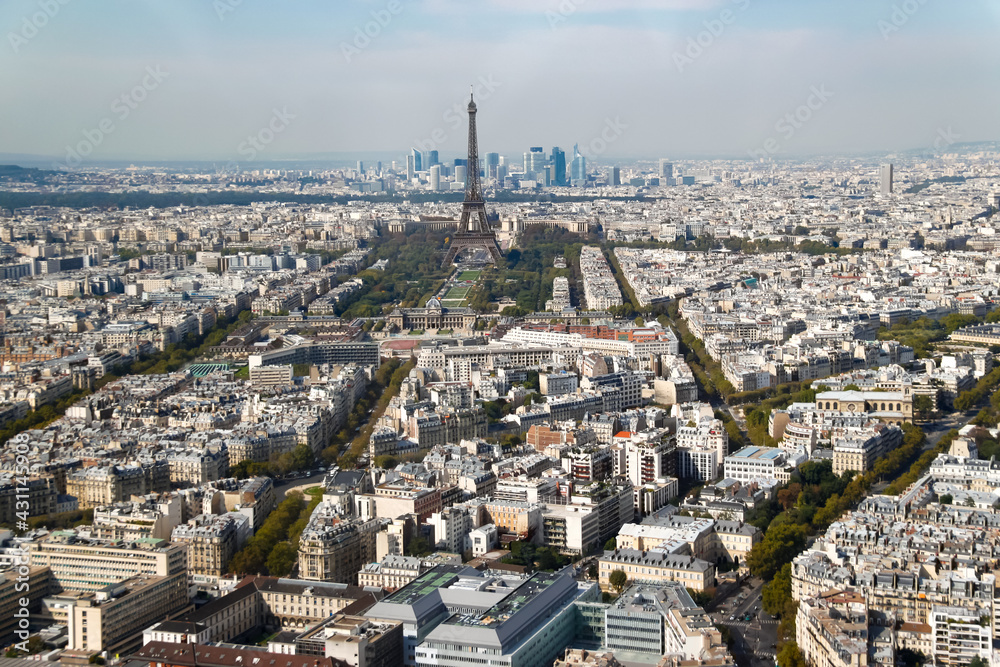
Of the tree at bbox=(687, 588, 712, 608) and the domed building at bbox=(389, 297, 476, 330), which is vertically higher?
the domed building at bbox=(389, 297, 476, 330)

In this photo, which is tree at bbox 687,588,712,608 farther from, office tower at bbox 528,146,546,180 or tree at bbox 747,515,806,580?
office tower at bbox 528,146,546,180

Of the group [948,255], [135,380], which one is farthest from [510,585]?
[948,255]

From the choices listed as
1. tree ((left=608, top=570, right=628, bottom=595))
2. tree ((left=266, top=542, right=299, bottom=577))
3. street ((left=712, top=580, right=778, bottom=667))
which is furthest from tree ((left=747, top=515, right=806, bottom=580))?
tree ((left=266, top=542, right=299, bottom=577))

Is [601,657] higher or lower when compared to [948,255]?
lower

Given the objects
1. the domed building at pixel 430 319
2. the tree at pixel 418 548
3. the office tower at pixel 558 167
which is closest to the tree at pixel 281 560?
the tree at pixel 418 548

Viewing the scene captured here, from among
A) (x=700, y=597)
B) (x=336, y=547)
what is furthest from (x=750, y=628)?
(x=336, y=547)

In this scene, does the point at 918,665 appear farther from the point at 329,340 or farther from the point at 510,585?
the point at 329,340

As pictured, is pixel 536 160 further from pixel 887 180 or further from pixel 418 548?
pixel 418 548
